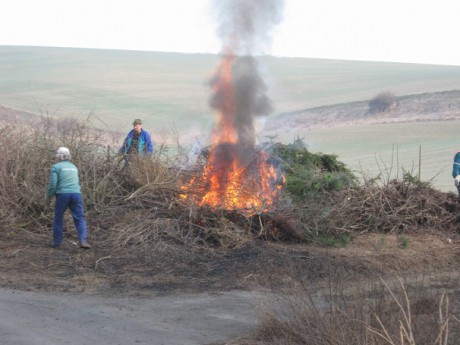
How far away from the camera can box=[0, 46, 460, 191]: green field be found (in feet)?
91.7

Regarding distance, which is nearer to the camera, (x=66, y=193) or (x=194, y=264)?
(x=194, y=264)

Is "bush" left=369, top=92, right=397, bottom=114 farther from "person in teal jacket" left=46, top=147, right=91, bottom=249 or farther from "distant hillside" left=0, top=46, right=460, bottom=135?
"person in teal jacket" left=46, top=147, right=91, bottom=249

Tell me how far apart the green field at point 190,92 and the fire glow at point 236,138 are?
589 mm

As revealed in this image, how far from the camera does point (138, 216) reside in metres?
12.7

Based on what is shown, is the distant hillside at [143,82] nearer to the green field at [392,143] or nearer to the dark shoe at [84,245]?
the green field at [392,143]

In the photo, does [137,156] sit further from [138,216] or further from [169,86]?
[169,86]

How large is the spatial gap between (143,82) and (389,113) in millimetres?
16776

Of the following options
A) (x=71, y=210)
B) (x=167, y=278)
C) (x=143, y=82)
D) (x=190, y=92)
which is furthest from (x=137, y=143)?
(x=143, y=82)

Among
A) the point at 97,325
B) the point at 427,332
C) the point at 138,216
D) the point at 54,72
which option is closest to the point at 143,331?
the point at 97,325

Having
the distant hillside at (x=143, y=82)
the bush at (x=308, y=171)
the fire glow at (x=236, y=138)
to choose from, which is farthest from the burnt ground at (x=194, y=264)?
the distant hillside at (x=143, y=82)

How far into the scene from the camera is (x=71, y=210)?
459 inches

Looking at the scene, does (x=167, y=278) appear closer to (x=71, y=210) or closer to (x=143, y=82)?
(x=71, y=210)

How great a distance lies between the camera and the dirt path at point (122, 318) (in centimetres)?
702

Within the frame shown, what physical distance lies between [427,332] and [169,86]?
4098 centimetres
